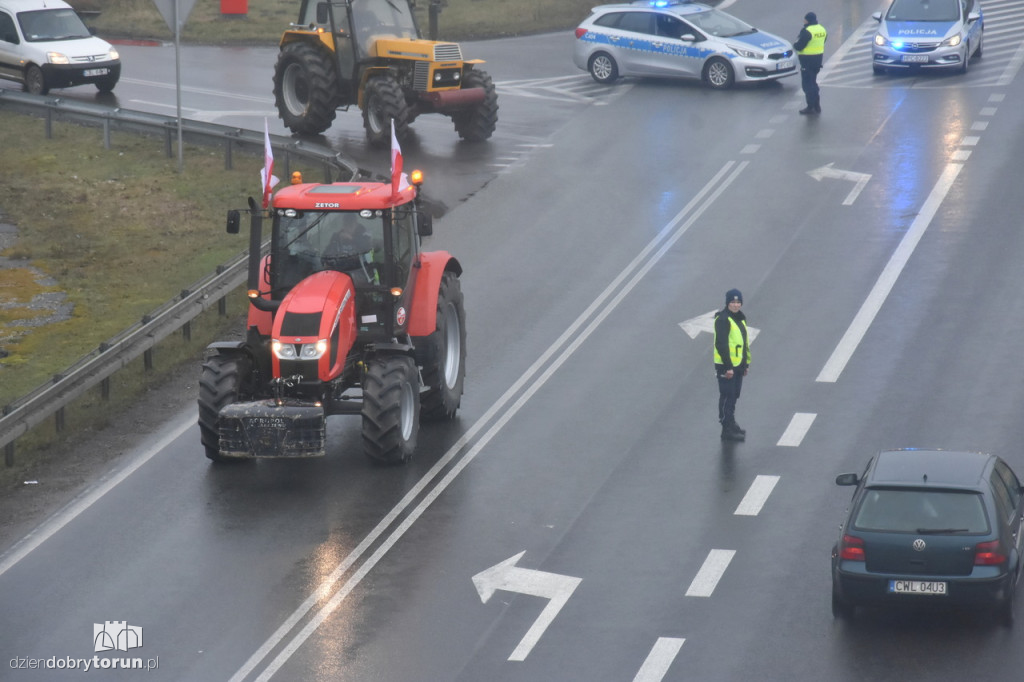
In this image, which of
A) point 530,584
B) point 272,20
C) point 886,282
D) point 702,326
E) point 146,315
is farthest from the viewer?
point 272,20

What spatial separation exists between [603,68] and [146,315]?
18010mm

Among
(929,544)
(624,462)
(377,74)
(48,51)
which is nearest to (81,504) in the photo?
(624,462)

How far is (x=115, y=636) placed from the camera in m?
14.4

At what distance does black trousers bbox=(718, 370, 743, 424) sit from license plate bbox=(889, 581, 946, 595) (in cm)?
512

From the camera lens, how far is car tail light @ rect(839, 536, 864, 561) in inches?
542

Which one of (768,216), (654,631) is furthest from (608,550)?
(768,216)

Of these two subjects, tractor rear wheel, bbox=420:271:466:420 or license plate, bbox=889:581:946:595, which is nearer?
license plate, bbox=889:581:946:595

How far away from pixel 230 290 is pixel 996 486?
1235cm

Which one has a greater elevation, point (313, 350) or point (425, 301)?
point (425, 301)

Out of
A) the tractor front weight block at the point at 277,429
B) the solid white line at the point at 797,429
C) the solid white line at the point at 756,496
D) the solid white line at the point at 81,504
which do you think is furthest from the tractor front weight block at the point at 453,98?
the solid white line at the point at 756,496

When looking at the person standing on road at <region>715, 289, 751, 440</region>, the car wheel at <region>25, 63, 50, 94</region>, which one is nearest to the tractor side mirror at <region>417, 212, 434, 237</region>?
the person standing on road at <region>715, 289, 751, 440</region>

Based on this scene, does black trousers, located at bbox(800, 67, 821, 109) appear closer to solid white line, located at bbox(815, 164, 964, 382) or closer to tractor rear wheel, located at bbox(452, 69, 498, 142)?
solid white line, located at bbox(815, 164, 964, 382)

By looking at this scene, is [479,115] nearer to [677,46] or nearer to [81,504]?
[677,46]

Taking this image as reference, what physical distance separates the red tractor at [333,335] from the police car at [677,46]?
1712 cm
